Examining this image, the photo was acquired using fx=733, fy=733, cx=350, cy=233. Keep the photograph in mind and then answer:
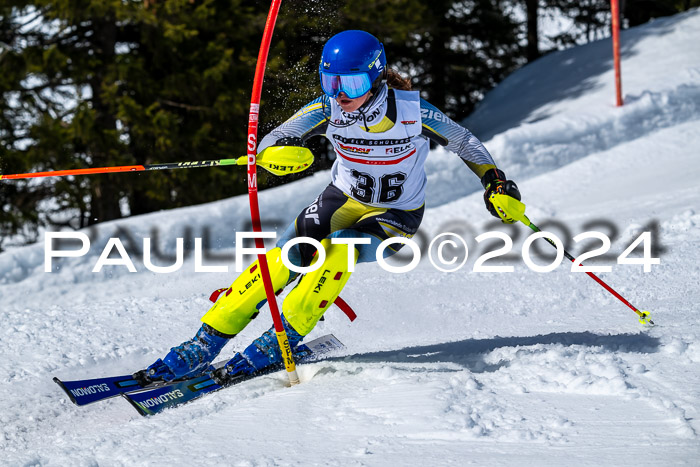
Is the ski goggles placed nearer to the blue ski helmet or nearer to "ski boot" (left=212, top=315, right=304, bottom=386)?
the blue ski helmet

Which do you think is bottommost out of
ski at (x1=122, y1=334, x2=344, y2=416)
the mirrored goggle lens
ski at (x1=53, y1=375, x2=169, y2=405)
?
ski at (x1=122, y1=334, x2=344, y2=416)

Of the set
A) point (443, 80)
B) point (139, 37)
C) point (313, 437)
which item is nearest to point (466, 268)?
point (313, 437)

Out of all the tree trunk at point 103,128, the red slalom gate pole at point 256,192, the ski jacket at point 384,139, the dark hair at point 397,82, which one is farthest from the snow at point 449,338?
the tree trunk at point 103,128

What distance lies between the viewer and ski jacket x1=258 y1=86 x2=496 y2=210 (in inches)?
147

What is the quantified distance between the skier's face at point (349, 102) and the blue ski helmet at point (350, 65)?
4cm

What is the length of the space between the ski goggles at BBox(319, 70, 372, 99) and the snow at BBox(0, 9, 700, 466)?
1.33 m

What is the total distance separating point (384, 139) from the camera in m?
3.77

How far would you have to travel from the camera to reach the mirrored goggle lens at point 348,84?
11.3 feet

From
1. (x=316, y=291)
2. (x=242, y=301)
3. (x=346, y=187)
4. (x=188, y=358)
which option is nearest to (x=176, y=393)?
(x=188, y=358)

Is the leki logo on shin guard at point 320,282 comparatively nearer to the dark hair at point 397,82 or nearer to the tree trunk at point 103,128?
the dark hair at point 397,82

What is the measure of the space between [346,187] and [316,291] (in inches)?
27.5

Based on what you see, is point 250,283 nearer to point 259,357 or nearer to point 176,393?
point 259,357

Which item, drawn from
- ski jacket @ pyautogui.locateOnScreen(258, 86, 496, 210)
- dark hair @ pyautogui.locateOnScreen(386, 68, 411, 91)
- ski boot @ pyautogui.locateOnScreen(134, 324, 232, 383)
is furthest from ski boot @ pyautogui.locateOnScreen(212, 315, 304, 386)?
dark hair @ pyautogui.locateOnScreen(386, 68, 411, 91)

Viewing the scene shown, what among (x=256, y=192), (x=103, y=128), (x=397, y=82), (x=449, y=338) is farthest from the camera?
(x=103, y=128)
